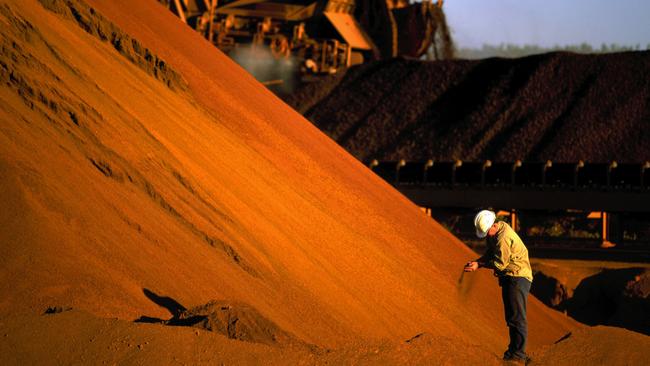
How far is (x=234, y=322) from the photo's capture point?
6.04 meters

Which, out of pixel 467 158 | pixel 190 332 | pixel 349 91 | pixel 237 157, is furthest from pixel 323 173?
pixel 349 91

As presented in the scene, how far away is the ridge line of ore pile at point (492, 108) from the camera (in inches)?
1287

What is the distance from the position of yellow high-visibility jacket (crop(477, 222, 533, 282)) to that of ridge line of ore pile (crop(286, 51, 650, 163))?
2390 centimetres

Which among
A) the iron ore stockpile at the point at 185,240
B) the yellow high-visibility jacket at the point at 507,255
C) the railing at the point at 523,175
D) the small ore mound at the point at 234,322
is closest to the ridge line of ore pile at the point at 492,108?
the railing at the point at 523,175

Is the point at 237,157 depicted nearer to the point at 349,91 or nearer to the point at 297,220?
the point at 297,220

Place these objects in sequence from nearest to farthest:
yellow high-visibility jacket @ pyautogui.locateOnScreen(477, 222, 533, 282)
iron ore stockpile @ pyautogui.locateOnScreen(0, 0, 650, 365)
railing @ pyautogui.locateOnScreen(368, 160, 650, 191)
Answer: iron ore stockpile @ pyautogui.locateOnScreen(0, 0, 650, 365) < yellow high-visibility jacket @ pyautogui.locateOnScreen(477, 222, 533, 282) < railing @ pyautogui.locateOnScreen(368, 160, 650, 191)

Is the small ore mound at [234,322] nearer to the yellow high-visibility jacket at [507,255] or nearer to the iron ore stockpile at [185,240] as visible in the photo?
the iron ore stockpile at [185,240]

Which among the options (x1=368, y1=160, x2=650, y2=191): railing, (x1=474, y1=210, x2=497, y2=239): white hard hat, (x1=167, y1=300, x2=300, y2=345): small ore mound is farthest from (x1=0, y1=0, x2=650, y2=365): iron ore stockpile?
(x1=368, y1=160, x2=650, y2=191): railing

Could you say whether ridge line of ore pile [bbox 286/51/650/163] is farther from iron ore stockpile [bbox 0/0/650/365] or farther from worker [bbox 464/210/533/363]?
worker [bbox 464/210/533/363]

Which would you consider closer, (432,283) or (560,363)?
(560,363)

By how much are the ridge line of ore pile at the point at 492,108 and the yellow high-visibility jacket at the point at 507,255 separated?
78.4 ft

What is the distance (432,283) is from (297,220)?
1.61 m

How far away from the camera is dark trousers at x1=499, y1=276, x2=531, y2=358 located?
7.79 meters

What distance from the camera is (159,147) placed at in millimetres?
8211
